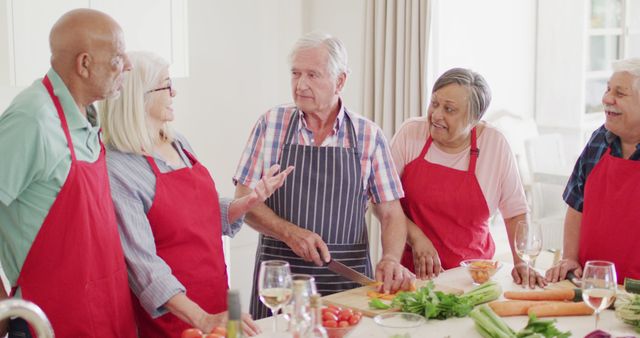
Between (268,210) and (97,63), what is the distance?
895 mm

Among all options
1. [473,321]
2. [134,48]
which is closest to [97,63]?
[473,321]

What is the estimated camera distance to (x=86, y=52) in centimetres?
213

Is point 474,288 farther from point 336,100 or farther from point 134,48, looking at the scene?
point 134,48

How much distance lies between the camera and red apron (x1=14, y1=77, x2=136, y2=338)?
207 centimetres

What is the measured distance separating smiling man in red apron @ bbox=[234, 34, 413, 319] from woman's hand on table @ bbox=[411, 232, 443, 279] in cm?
7

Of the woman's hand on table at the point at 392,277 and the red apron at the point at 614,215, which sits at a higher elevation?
the red apron at the point at 614,215

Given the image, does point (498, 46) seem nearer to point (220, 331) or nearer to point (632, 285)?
point (632, 285)

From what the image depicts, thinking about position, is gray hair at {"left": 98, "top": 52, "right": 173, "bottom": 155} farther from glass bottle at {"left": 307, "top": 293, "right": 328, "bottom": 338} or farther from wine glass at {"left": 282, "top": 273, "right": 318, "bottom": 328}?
glass bottle at {"left": 307, "top": 293, "right": 328, "bottom": 338}

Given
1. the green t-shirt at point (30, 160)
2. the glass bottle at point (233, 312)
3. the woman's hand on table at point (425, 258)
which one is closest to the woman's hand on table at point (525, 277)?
the woman's hand on table at point (425, 258)

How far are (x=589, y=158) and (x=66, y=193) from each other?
1714 millimetres

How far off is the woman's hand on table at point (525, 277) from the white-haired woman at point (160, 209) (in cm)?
84

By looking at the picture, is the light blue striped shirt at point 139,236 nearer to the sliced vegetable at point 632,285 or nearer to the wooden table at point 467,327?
the wooden table at point 467,327

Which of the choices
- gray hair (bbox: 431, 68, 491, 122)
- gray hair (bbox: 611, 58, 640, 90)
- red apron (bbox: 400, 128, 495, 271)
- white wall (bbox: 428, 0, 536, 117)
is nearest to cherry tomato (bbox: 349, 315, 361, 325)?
red apron (bbox: 400, 128, 495, 271)

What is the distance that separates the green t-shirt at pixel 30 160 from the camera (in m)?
1.98
